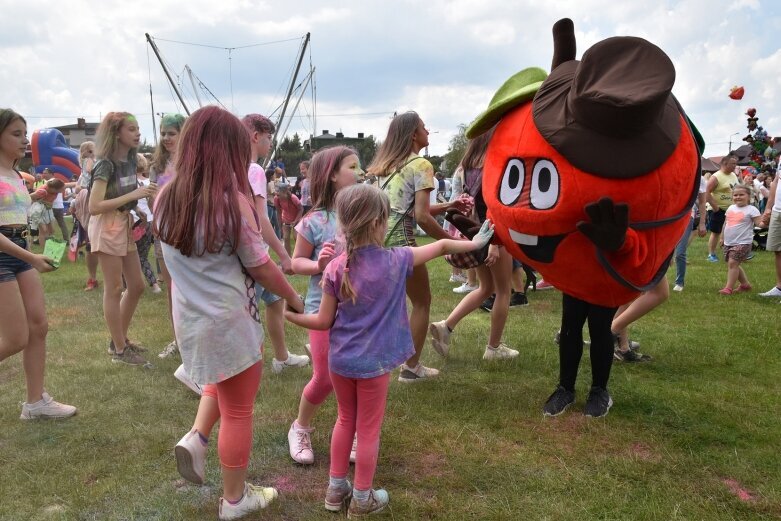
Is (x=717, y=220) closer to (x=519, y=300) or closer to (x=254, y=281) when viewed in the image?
(x=519, y=300)

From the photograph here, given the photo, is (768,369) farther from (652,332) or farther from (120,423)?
(120,423)

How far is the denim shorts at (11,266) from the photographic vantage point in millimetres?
3613

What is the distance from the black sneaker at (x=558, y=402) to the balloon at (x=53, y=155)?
49.4ft

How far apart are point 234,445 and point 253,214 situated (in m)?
1.02

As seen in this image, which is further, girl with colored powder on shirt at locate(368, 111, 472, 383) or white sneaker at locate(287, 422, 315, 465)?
girl with colored powder on shirt at locate(368, 111, 472, 383)

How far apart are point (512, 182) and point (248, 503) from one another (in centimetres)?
197

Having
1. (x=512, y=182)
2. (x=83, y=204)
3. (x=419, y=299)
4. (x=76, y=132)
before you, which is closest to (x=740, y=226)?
(x=419, y=299)

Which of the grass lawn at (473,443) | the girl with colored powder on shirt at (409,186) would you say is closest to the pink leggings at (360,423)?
the grass lawn at (473,443)

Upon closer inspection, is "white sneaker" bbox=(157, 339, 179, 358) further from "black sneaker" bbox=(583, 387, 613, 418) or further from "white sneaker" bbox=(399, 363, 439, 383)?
"black sneaker" bbox=(583, 387, 613, 418)

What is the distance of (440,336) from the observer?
4996mm

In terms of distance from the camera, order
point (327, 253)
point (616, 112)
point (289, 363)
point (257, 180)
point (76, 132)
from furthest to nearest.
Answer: point (76, 132) → point (289, 363) → point (257, 180) → point (327, 253) → point (616, 112)

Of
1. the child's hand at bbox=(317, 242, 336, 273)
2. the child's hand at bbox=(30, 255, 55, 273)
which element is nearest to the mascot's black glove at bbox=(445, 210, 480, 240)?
the child's hand at bbox=(317, 242, 336, 273)

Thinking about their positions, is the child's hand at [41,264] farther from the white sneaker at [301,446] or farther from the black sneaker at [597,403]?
the black sneaker at [597,403]

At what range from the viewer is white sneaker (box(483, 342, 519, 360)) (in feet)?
16.4
